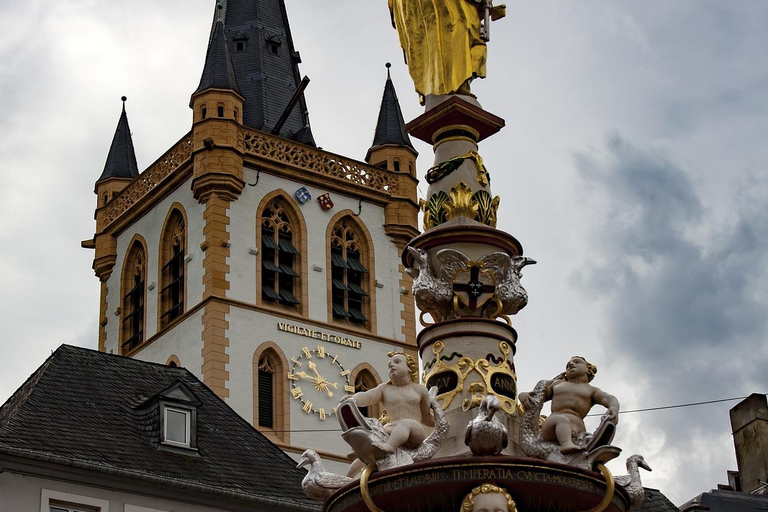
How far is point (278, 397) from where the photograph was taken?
5281 centimetres

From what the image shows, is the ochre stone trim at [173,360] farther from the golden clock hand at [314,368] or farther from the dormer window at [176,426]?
the dormer window at [176,426]

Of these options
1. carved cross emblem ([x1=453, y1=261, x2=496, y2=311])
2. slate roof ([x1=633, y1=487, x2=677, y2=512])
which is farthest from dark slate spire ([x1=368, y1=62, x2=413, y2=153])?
carved cross emblem ([x1=453, y1=261, x2=496, y2=311])

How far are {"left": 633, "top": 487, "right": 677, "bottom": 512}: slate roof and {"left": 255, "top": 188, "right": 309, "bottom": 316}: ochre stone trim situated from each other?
70.4ft

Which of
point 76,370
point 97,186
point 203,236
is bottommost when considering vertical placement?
point 76,370

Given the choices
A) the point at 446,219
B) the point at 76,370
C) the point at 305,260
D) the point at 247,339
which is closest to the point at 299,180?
the point at 305,260

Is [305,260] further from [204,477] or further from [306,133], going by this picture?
[204,477]

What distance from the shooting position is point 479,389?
12.3 metres

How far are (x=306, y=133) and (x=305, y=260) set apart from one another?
6005mm

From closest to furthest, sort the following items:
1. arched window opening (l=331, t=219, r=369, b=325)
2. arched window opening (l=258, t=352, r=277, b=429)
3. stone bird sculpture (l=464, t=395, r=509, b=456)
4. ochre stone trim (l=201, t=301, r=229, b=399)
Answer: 1. stone bird sculpture (l=464, t=395, r=509, b=456)
2. ochre stone trim (l=201, t=301, r=229, b=399)
3. arched window opening (l=258, t=352, r=277, b=429)
4. arched window opening (l=331, t=219, r=369, b=325)

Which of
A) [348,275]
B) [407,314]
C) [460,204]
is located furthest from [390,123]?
[460,204]

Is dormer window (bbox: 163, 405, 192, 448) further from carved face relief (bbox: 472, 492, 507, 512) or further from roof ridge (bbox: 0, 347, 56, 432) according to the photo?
carved face relief (bbox: 472, 492, 507, 512)

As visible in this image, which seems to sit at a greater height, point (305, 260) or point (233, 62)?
point (233, 62)

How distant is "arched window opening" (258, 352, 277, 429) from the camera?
52250mm

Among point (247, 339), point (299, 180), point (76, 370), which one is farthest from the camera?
point (299, 180)
